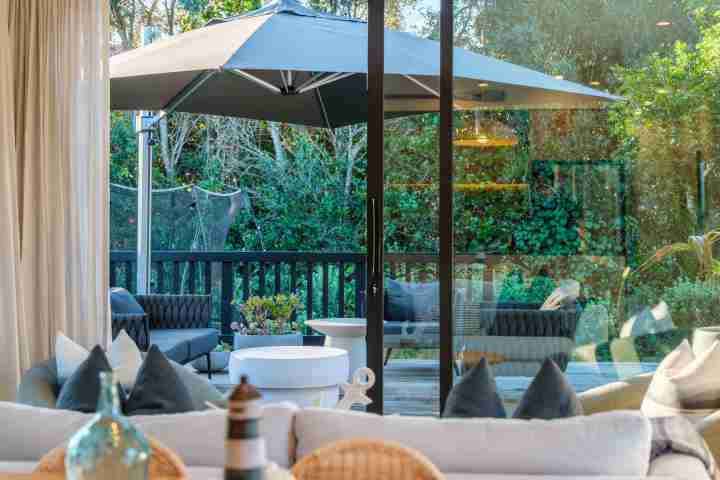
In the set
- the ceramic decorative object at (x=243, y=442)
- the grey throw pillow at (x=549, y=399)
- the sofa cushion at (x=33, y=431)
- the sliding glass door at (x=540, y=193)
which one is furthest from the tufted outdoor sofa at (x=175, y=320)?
the ceramic decorative object at (x=243, y=442)

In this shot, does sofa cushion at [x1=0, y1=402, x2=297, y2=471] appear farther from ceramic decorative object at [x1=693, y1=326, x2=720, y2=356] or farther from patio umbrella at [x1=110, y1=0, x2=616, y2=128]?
ceramic decorative object at [x1=693, y1=326, x2=720, y2=356]

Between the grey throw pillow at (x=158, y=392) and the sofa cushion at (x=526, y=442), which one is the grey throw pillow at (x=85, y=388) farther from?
the sofa cushion at (x=526, y=442)

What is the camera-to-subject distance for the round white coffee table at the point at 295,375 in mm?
4691

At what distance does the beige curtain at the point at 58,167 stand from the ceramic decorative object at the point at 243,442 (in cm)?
279

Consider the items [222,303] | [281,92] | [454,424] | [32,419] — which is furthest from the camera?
[222,303]

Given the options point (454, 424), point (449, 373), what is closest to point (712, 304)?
point (449, 373)

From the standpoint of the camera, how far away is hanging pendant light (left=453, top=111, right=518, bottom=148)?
4.54 meters

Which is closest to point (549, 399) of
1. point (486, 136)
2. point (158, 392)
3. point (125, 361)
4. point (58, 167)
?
point (158, 392)

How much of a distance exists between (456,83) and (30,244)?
2147mm

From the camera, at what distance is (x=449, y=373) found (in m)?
4.54

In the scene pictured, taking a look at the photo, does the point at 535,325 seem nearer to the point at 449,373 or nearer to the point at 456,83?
the point at 449,373

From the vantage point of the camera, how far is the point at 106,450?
1481 millimetres

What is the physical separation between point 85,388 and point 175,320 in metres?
4.15

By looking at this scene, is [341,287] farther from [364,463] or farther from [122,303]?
[364,463]
